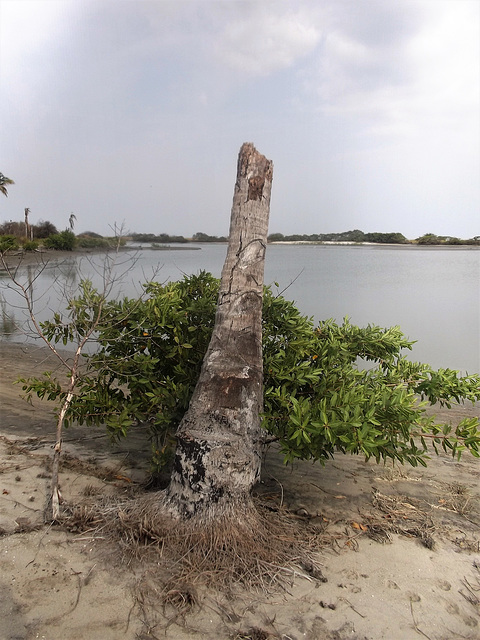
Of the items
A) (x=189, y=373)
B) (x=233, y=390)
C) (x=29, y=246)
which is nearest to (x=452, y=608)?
(x=233, y=390)

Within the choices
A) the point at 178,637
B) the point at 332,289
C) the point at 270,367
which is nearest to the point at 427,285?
the point at 332,289

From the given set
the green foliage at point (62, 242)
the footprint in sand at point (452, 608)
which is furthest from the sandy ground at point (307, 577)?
the green foliage at point (62, 242)

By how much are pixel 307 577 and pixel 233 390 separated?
128cm

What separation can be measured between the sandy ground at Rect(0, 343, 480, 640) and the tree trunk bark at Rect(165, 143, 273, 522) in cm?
61

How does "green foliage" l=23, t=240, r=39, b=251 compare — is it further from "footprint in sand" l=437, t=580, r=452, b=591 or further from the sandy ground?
"footprint in sand" l=437, t=580, r=452, b=591

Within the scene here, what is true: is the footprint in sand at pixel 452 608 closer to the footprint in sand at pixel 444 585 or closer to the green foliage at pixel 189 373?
the footprint in sand at pixel 444 585

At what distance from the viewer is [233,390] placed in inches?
131

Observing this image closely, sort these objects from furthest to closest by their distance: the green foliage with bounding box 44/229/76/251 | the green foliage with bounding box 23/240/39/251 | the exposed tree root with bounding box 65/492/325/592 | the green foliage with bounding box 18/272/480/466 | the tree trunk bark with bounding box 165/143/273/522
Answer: the green foliage with bounding box 44/229/76/251 → the green foliage with bounding box 23/240/39/251 → the green foliage with bounding box 18/272/480/466 → the tree trunk bark with bounding box 165/143/273/522 → the exposed tree root with bounding box 65/492/325/592

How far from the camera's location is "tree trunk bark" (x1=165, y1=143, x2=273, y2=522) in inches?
125

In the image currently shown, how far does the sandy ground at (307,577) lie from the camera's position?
2.58m

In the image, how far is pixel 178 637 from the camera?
249 centimetres

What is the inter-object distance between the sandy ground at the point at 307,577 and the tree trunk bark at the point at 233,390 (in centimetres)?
61

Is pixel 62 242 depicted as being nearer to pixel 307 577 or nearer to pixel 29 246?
pixel 29 246

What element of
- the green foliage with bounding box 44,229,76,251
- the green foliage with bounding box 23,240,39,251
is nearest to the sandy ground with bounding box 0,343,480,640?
the green foliage with bounding box 23,240,39,251
